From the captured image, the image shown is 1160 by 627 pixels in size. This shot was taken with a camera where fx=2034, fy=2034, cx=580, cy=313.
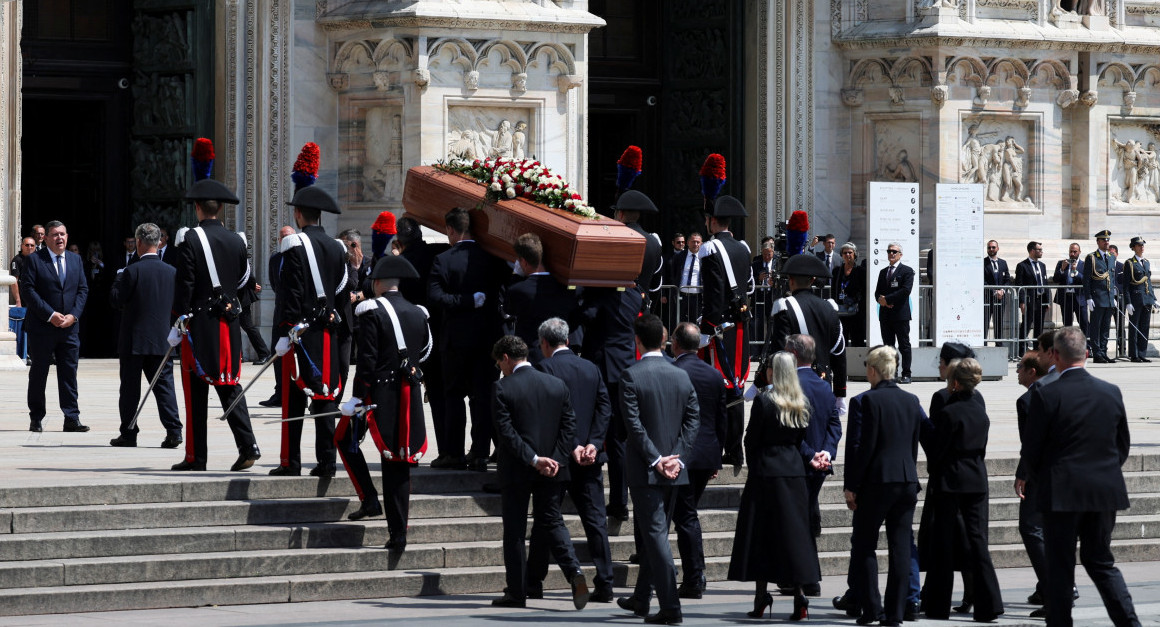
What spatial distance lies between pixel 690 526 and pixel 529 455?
1.03m

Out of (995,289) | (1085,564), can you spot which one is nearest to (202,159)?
(1085,564)

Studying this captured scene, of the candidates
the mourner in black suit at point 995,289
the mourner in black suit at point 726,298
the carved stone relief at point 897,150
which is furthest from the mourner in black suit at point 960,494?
the carved stone relief at point 897,150

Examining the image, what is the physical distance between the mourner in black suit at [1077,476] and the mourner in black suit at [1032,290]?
47.2 feet

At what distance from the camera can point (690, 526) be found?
1135 centimetres

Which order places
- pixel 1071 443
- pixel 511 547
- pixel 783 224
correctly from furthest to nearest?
pixel 783 224
pixel 511 547
pixel 1071 443

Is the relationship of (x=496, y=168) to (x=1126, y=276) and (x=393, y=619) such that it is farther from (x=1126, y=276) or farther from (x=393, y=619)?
(x=1126, y=276)

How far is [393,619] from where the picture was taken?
35.2 ft

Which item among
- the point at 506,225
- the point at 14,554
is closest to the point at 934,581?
the point at 506,225

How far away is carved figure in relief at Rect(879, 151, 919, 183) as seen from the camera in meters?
25.7

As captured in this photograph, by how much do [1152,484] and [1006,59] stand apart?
11798 mm

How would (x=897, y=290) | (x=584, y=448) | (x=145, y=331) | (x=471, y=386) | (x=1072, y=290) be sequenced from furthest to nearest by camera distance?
(x=1072, y=290) < (x=897, y=290) < (x=145, y=331) < (x=471, y=386) < (x=584, y=448)

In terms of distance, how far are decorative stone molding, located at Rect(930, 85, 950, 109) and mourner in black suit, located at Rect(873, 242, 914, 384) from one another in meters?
3.87

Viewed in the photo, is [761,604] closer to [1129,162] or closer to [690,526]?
[690,526]

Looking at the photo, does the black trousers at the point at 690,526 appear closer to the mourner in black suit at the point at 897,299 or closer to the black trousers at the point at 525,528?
the black trousers at the point at 525,528
